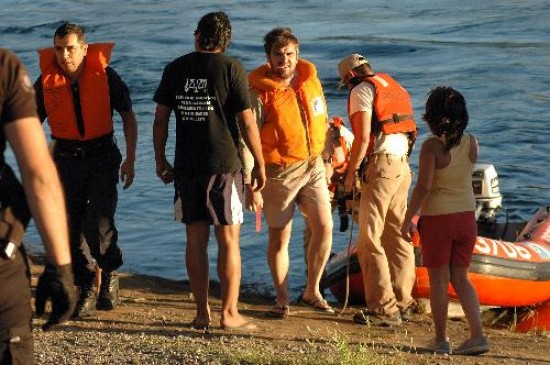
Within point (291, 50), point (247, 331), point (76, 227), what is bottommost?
point (247, 331)

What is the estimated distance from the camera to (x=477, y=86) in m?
19.6

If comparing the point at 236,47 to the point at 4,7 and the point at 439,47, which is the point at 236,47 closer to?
the point at 439,47

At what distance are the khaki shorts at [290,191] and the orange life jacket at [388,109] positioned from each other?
0.35 m

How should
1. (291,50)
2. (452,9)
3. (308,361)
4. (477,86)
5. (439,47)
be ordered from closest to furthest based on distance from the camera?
(308,361) → (291,50) → (477,86) → (439,47) → (452,9)

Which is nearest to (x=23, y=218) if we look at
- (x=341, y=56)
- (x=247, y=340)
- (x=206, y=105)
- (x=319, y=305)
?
(x=206, y=105)

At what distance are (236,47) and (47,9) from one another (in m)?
8.43

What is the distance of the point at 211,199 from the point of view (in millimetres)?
7188

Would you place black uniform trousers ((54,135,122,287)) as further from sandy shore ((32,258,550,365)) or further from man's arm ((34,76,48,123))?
sandy shore ((32,258,550,365))

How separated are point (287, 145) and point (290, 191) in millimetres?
297

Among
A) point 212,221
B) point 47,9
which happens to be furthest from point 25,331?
point 47,9

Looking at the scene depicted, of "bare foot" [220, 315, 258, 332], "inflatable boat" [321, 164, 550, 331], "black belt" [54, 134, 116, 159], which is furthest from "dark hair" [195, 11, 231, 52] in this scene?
"inflatable boat" [321, 164, 550, 331]

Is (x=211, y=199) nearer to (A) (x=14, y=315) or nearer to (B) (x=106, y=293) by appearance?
(B) (x=106, y=293)

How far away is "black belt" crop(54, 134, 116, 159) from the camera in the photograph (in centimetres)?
767

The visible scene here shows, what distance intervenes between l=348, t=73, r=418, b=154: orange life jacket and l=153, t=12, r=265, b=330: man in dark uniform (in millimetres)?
968
